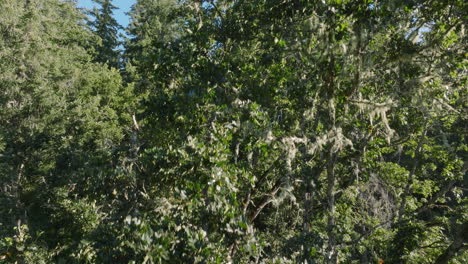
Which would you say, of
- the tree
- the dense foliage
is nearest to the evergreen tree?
the tree

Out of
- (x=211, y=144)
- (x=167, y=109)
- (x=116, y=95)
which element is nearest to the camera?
(x=211, y=144)

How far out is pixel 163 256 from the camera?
3125mm

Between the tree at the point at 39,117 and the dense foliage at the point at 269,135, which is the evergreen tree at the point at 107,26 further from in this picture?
the dense foliage at the point at 269,135

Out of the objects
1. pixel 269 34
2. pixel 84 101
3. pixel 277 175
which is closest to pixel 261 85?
pixel 269 34

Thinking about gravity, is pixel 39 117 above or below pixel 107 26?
below

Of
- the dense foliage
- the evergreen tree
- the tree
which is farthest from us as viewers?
the evergreen tree

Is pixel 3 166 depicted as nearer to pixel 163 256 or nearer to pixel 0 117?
pixel 0 117

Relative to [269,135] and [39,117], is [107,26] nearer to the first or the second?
[39,117]

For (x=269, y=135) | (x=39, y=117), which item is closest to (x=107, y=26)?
(x=39, y=117)

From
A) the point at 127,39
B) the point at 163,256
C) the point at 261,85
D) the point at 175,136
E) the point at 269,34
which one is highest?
the point at 127,39

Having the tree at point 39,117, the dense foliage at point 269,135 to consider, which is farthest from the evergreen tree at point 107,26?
the dense foliage at point 269,135

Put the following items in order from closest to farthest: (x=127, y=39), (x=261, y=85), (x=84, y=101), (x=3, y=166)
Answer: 1. (x=261, y=85)
2. (x=3, y=166)
3. (x=84, y=101)
4. (x=127, y=39)

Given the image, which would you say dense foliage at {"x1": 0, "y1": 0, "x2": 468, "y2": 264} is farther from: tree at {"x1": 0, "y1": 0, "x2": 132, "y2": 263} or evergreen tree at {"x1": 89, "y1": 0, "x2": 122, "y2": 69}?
evergreen tree at {"x1": 89, "y1": 0, "x2": 122, "y2": 69}

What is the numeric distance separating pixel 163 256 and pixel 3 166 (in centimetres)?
1226
